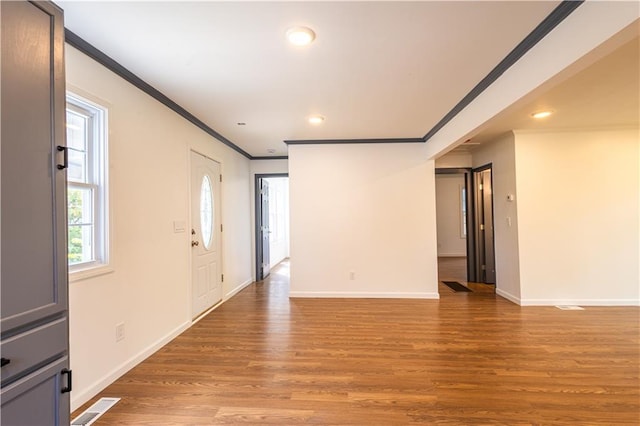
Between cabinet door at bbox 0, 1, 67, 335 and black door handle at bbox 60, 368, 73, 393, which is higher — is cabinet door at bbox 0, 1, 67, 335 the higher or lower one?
the higher one

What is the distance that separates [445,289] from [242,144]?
4.23 meters

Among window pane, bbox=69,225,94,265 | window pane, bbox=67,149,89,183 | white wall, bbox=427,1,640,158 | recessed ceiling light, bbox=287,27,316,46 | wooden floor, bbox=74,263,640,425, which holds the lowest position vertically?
wooden floor, bbox=74,263,640,425

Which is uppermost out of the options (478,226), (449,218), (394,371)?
(449,218)

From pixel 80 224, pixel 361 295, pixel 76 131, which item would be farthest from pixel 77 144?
pixel 361 295

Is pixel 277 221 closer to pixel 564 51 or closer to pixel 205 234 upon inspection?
pixel 205 234

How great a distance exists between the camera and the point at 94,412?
6.52ft

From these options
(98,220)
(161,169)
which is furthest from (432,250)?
(98,220)

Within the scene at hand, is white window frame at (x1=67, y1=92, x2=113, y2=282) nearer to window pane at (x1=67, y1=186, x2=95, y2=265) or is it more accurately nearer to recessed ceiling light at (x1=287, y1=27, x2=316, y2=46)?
window pane at (x1=67, y1=186, x2=95, y2=265)

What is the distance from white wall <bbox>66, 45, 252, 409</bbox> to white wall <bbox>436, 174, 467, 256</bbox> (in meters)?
7.40

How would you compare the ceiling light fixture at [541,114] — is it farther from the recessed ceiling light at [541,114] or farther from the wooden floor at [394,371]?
the wooden floor at [394,371]

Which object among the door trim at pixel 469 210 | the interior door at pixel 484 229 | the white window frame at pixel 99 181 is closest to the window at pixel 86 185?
the white window frame at pixel 99 181

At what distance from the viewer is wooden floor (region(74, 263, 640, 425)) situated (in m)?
1.97

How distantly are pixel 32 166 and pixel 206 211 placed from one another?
3.03 metres

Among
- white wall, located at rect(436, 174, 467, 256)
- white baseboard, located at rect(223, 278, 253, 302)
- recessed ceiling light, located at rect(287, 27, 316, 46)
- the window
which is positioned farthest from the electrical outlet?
white wall, located at rect(436, 174, 467, 256)
